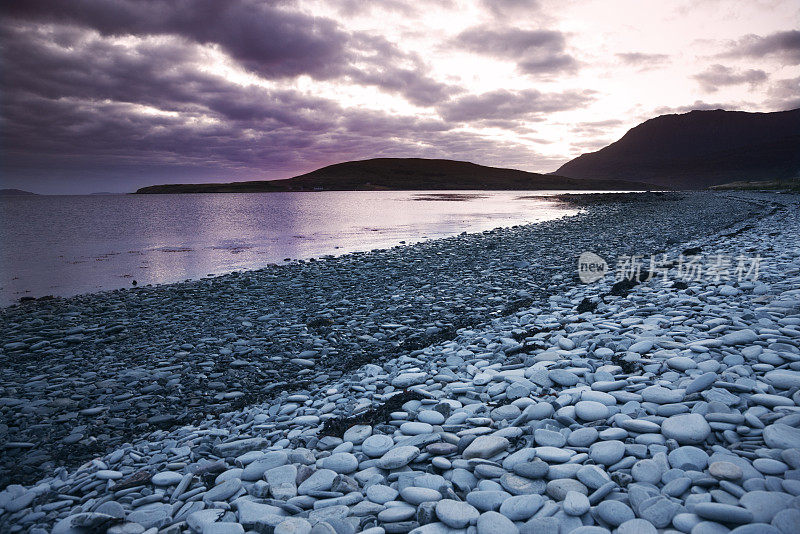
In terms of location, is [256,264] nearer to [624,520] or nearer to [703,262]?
[703,262]

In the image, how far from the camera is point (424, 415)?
425 centimetres

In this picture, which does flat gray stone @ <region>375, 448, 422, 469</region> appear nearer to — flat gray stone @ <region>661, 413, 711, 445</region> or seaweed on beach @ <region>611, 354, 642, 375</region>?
flat gray stone @ <region>661, 413, 711, 445</region>

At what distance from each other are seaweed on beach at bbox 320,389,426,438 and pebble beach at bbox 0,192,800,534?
0.02 meters

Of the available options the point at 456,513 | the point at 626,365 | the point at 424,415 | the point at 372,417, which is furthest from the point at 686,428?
the point at 372,417

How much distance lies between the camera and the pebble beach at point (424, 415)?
283 centimetres

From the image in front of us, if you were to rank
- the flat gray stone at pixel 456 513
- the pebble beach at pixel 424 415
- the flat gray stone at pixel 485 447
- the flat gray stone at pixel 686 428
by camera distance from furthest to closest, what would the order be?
the flat gray stone at pixel 485 447, the flat gray stone at pixel 686 428, the pebble beach at pixel 424 415, the flat gray stone at pixel 456 513

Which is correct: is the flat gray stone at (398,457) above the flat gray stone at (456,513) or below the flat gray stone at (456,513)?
below

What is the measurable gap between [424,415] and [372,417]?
1.98 feet

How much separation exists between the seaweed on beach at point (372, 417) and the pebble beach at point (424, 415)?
0.02 meters

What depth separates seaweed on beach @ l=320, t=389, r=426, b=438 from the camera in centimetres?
433

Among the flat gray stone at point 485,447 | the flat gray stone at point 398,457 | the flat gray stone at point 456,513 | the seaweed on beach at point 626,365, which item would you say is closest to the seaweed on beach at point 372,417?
the flat gray stone at point 398,457

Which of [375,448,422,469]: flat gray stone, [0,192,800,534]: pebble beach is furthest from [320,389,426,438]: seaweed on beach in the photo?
[375,448,422,469]: flat gray stone

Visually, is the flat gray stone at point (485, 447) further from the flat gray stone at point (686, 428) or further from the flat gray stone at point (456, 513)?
the flat gray stone at point (686, 428)

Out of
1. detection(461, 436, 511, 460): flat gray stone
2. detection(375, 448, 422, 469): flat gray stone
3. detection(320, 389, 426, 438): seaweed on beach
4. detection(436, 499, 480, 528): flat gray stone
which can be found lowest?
detection(320, 389, 426, 438): seaweed on beach
